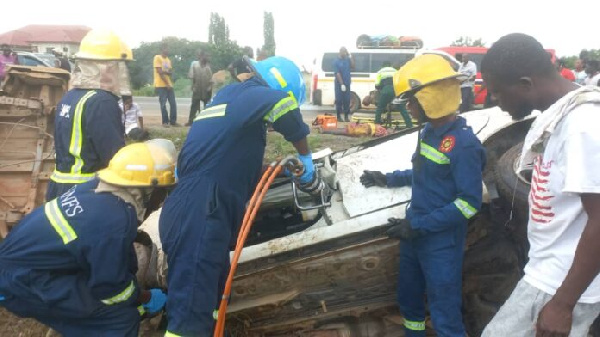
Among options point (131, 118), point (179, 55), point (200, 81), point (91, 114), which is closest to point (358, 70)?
point (200, 81)

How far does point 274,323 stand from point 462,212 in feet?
4.21

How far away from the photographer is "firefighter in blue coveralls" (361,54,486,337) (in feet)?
8.26

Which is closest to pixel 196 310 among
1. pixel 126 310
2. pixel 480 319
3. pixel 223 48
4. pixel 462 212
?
pixel 126 310

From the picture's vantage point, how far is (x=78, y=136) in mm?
3195

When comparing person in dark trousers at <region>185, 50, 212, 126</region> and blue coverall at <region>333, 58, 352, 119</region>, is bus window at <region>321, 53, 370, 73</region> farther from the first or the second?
person in dark trousers at <region>185, 50, 212, 126</region>

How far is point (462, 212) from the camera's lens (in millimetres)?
2500

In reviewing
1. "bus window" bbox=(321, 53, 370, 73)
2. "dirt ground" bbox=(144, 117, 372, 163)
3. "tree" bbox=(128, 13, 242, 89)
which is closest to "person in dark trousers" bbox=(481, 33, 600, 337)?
"dirt ground" bbox=(144, 117, 372, 163)

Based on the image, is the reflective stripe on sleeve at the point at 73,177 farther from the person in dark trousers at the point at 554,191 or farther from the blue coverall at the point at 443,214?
the person in dark trousers at the point at 554,191

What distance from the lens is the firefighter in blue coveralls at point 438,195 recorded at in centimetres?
252

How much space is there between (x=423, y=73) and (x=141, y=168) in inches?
61.0

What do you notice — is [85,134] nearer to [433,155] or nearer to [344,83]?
[433,155]

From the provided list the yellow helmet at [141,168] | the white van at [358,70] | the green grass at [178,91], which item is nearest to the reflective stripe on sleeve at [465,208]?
the yellow helmet at [141,168]

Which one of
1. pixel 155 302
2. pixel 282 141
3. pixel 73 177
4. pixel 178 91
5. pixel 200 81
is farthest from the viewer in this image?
pixel 178 91

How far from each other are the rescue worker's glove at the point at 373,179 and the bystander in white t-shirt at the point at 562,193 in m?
1.22
